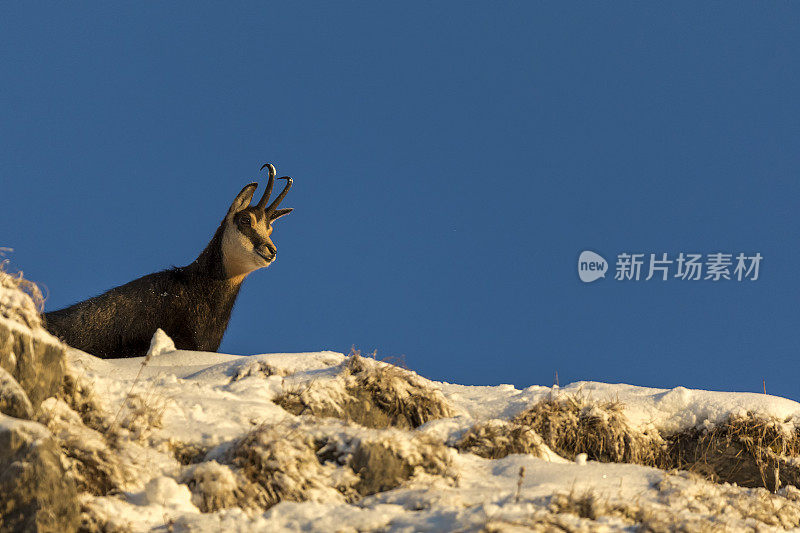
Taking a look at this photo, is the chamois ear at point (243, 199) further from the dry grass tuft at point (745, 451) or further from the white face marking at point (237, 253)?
the dry grass tuft at point (745, 451)

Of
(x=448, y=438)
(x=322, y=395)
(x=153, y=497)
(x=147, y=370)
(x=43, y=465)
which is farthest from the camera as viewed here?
(x=147, y=370)

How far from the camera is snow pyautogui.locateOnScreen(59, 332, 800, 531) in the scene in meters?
3.45

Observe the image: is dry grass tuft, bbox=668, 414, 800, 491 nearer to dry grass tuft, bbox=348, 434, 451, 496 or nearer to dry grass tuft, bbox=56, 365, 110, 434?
dry grass tuft, bbox=348, 434, 451, 496

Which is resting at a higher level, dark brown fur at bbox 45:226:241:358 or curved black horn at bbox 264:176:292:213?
curved black horn at bbox 264:176:292:213

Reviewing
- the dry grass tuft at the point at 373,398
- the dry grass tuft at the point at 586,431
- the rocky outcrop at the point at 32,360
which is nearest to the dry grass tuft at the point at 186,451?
the rocky outcrop at the point at 32,360

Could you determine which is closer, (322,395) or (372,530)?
(372,530)

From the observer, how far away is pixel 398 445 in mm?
4207

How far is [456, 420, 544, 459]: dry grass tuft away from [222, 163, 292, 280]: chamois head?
5.18 metres

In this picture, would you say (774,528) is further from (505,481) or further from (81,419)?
(81,419)

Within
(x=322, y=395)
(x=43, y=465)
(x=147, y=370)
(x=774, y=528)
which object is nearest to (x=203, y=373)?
(x=147, y=370)

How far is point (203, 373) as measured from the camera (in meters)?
5.72

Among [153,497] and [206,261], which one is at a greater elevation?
[206,261]

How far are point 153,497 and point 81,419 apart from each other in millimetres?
929

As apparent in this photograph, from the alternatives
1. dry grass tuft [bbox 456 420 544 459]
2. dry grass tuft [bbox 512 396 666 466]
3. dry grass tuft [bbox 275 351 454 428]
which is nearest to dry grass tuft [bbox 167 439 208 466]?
dry grass tuft [bbox 275 351 454 428]
